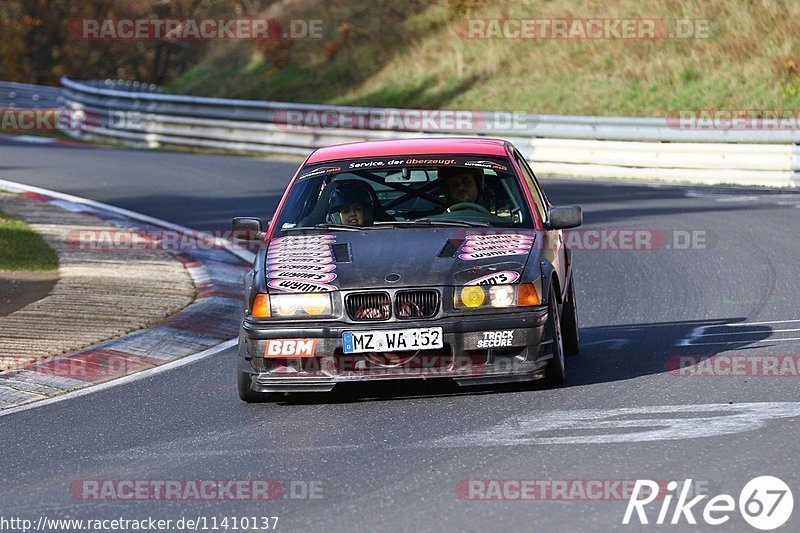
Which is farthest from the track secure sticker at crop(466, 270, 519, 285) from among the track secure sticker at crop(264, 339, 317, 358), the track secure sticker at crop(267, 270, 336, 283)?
the track secure sticker at crop(264, 339, 317, 358)

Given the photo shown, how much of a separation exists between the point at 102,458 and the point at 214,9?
45958mm

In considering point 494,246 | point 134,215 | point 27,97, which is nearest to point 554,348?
point 494,246

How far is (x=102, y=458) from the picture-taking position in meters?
6.91

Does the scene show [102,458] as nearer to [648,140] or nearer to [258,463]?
[258,463]

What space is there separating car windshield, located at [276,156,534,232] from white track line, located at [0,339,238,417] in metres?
1.53

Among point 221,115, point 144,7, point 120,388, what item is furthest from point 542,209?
point 144,7

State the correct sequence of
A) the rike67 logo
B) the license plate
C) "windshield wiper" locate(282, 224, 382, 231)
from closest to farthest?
the rike67 logo < the license plate < "windshield wiper" locate(282, 224, 382, 231)

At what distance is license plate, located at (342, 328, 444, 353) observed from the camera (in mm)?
7441

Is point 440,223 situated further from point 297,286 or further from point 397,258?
point 297,286

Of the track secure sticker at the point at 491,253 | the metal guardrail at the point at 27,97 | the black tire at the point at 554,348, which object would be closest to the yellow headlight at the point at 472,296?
the track secure sticker at the point at 491,253

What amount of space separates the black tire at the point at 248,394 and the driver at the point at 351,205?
4.21 feet

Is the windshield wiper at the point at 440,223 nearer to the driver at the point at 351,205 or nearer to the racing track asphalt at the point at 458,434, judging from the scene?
the driver at the point at 351,205

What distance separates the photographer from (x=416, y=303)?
7.55m

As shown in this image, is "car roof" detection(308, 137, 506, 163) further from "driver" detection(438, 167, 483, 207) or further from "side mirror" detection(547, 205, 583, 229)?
"side mirror" detection(547, 205, 583, 229)
